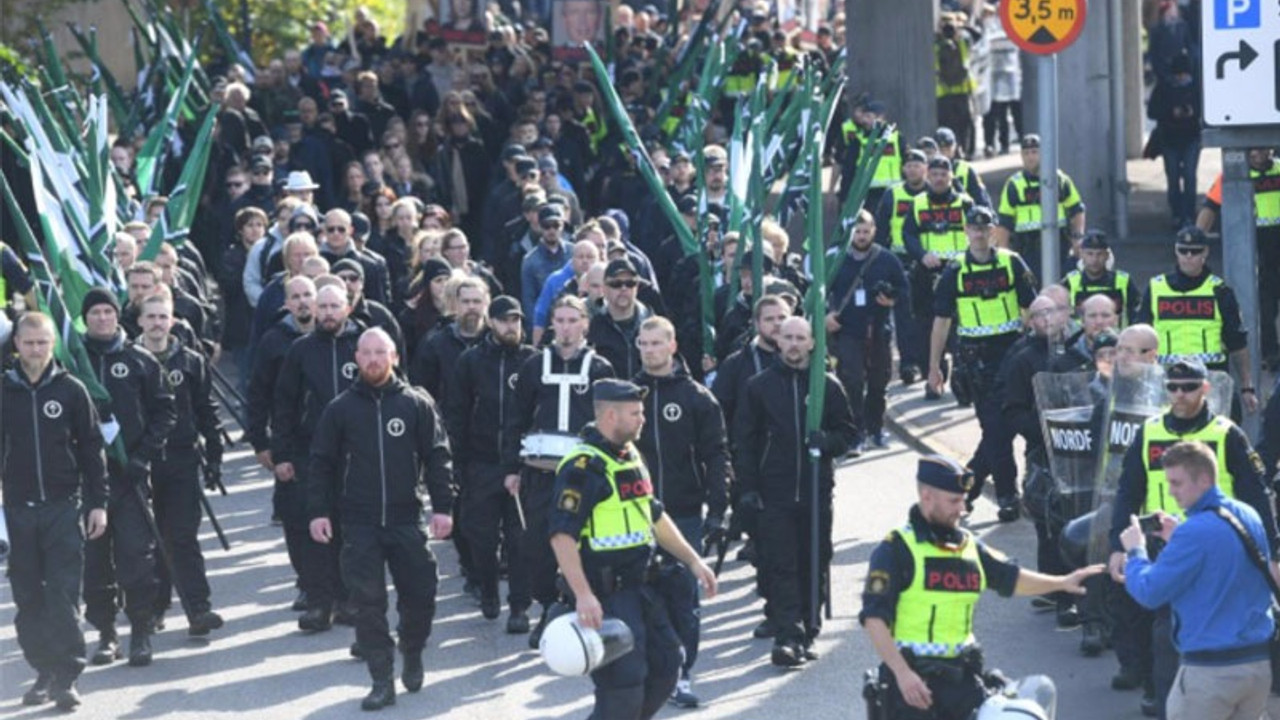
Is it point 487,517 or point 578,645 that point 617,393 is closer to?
point 578,645

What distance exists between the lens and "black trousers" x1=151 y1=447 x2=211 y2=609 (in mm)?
14828

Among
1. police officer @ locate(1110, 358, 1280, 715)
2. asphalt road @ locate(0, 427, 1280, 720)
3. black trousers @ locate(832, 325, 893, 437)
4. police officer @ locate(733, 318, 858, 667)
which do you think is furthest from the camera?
black trousers @ locate(832, 325, 893, 437)

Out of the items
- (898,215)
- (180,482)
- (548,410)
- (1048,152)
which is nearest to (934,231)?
(898,215)

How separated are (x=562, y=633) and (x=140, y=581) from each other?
403 cm

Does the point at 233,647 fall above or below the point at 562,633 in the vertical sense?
below

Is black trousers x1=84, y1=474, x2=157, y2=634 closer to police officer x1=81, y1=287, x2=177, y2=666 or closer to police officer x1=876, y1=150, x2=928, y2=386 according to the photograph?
police officer x1=81, y1=287, x2=177, y2=666

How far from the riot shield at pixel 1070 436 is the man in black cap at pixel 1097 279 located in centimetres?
280

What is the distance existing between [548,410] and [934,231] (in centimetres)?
713

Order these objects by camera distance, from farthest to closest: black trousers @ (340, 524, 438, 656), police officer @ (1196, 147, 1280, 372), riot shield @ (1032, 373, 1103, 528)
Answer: police officer @ (1196, 147, 1280, 372) < riot shield @ (1032, 373, 1103, 528) < black trousers @ (340, 524, 438, 656)

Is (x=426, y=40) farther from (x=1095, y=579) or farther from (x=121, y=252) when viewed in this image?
(x=1095, y=579)

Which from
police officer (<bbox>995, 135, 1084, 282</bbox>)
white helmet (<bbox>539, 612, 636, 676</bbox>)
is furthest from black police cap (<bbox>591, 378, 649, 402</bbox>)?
police officer (<bbox>995, 135, 1084, 282</bbox>)

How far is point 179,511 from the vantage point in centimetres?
1487

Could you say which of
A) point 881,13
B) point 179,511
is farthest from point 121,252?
point 881,13

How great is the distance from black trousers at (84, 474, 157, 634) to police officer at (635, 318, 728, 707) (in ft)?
8.77
